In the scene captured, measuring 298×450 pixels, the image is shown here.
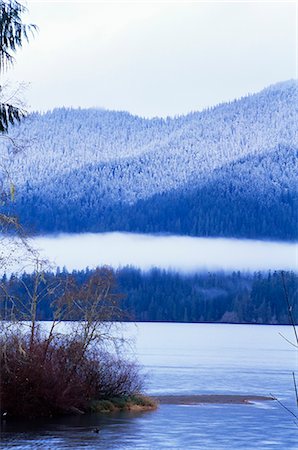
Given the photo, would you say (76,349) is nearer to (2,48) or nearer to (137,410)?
(137,410)

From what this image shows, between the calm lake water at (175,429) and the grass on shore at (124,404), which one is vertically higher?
the grass on shore at (124,404)

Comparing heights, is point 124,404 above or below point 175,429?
above

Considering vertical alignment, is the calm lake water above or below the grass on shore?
below

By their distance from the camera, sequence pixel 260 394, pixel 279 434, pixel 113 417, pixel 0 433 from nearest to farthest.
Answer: pixel 0 433 → pixel 279 434 → pixel 113 417 → pixel 260 394

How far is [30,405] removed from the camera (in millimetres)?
41375

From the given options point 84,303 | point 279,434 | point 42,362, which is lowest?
point 279,434

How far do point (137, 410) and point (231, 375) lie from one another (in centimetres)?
3835

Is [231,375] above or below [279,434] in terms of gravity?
above

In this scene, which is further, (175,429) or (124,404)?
(124,404)

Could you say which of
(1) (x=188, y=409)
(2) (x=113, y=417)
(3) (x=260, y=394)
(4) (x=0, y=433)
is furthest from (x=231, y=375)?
(4) (x=0, y=433)

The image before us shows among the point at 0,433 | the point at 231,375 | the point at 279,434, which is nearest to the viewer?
the point at 0,433

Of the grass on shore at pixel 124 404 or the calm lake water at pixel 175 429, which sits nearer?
the calm lake water at pixel 175 429

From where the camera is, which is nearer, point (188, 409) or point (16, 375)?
point (16, 375)

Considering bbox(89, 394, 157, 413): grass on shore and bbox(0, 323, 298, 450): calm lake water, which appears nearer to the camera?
bbox(0, 323, 298, 450): calm lake water
